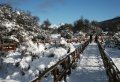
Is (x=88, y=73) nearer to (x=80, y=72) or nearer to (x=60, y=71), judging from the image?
(x=80, y=72)

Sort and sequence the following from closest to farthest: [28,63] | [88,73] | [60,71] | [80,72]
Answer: [60,71], [88,73], [80,72], [28,63]

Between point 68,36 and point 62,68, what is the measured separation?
274ft

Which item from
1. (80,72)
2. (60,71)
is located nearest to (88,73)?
(80,72)

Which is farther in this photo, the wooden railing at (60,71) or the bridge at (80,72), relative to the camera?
the bridge at (80,72)

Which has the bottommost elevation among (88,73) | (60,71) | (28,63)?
(28,63)

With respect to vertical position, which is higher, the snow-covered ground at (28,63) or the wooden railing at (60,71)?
the wooden railing at (60,71)

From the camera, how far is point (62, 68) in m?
13.3

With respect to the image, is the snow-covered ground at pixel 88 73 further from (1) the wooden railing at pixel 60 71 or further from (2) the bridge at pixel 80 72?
(1) the wooden railing at pixel 60 71

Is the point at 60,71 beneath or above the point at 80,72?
above

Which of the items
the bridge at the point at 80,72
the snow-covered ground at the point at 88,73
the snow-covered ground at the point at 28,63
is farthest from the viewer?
the snow-covered ground at the point at 28,63

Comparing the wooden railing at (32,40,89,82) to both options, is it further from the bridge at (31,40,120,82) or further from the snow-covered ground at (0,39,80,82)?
the snow-covered ground at (0,39,80,82)

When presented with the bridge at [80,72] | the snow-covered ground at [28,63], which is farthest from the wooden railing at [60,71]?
the snow-covered ground at [28,63]

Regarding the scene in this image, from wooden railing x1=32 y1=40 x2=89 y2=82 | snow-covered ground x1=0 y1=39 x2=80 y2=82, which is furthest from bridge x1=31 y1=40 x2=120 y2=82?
snow-covered ground x1=0 y1=39 x2=80 y2=82

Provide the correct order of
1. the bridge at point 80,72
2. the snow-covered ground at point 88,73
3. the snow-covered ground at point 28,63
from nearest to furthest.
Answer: the bridge at point 80,72 → the snow-covered ground at point 88,73 → the snow-covered ground at point 28,63
